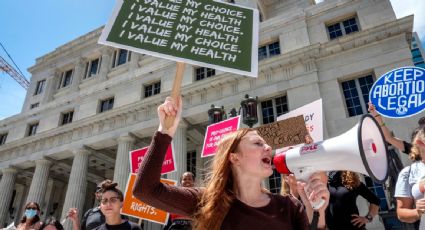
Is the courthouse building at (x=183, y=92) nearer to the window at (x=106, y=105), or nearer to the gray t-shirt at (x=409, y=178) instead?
the window at (x=106, y=105)

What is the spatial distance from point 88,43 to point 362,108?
25.3 meters

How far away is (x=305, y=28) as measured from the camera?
18.1 meters

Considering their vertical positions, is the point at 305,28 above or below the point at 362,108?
above

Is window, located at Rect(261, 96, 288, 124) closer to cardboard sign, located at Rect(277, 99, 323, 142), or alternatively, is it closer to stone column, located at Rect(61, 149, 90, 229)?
cardboard sign, located at Rect(277, 99, 323, 142)

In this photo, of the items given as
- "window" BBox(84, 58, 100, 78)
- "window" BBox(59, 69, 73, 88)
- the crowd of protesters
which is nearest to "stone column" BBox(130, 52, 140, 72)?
"window" BBox(84, 58, 100, 78)

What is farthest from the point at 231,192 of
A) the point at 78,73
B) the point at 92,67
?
the point at 92,67

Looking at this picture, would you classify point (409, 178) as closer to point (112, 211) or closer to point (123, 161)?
point (112, 211)

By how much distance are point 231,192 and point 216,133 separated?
6.21 meters

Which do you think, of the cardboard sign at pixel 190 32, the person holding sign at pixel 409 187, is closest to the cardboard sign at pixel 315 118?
the person holding sign at pixel 409 187

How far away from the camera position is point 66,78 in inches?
1182

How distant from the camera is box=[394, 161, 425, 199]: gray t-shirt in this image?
3.16 meters

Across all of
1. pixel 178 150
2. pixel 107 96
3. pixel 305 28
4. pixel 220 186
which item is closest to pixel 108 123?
pixel 107 96

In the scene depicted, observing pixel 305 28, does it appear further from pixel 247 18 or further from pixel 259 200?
pixel 259 200

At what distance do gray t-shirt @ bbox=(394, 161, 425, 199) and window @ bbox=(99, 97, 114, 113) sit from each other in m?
22.9
